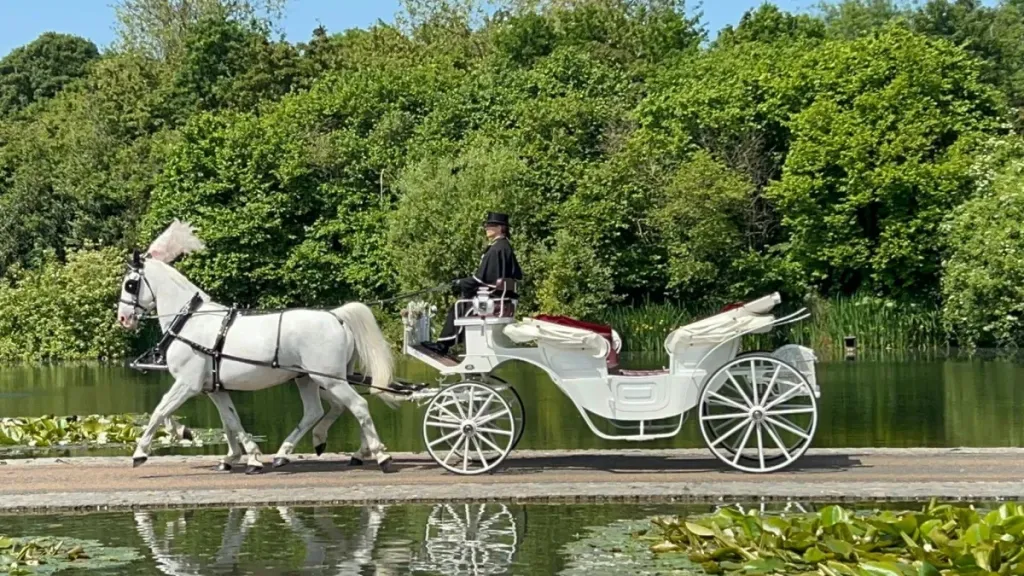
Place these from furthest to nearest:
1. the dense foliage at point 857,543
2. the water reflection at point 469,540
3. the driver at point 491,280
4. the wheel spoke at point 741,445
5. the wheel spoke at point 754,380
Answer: the driver at point 491,280 < the wheel spoke at point 741,445 < the wheel spoke at point 754,380 < the water reflection at point 469,540 < the dense foliage at point 857,543

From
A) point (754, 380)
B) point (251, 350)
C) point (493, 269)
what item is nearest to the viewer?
point (754, 380)

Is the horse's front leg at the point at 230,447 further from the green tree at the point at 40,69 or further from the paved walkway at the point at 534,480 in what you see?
the green tree at the point at 40,69

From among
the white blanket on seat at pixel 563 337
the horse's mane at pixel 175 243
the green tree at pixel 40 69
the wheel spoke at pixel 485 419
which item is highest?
the green tree at pixel 40 69

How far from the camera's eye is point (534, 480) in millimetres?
14195

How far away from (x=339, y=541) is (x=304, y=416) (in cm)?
458

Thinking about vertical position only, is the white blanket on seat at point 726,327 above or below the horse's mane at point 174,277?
below

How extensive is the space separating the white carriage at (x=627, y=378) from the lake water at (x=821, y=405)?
11.8 ft

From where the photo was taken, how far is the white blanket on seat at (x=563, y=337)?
1472 centimetres

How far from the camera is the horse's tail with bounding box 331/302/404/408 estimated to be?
1559cm

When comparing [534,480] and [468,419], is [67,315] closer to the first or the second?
[468,419]

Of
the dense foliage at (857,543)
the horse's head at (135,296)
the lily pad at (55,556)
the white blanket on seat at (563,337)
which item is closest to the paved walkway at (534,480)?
the white blanket on seat at (563,337)

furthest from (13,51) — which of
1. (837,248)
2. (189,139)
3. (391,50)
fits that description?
(837,248)

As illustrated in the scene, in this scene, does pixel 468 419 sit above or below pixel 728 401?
below

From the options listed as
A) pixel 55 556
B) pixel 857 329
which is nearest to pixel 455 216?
pixel 857 329
